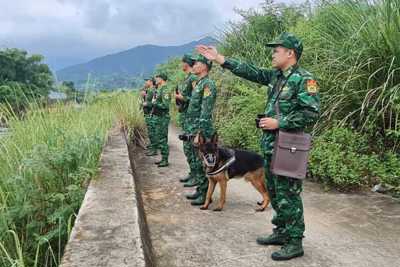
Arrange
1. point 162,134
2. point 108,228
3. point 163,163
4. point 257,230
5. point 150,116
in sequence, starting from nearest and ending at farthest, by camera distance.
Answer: point 108,228, point 257,230, point 163,163, point 162,134, point 150,116

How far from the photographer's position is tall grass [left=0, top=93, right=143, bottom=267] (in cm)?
337

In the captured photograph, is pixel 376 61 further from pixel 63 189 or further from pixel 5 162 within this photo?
pixel 5 162

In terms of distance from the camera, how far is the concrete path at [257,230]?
3615 mm

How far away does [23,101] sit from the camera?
6301mm

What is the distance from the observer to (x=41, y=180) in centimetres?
424

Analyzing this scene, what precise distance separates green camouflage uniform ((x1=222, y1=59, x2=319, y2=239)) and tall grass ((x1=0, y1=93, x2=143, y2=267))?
156 centimetres

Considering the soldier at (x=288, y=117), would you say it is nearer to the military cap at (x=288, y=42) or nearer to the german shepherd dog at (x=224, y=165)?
the military cap at (x=288, y=42)

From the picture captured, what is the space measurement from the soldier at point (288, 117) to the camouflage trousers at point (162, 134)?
4380mm

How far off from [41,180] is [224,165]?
1.85m

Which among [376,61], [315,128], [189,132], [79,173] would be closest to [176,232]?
[79,173]

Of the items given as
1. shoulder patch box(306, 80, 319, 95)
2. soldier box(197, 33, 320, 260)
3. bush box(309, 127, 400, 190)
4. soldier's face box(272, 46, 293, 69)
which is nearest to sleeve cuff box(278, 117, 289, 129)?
soldier box(197, 33, 320, 260)

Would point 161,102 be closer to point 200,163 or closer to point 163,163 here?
point 163,163

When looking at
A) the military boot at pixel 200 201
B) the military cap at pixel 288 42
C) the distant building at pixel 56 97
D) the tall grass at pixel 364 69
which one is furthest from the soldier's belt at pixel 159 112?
the military cap at pixel 288 42

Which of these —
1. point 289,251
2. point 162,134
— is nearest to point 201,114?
point 289,251
